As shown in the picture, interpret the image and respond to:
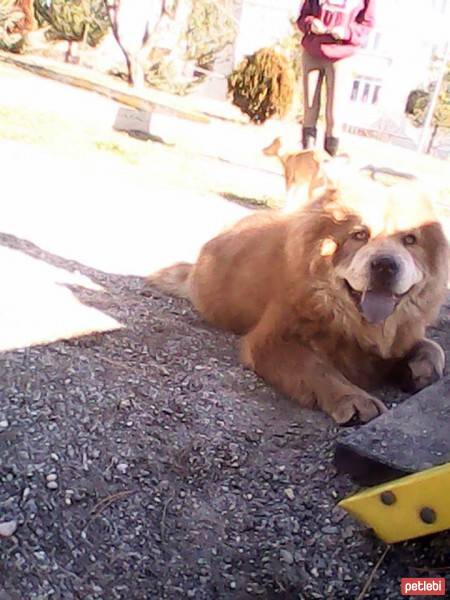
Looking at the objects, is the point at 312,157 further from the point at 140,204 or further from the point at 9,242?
the point at 9,242

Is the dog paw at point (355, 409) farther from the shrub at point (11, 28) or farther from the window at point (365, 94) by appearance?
the window at point (365, 94)

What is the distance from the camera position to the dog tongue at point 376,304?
9.75 ft

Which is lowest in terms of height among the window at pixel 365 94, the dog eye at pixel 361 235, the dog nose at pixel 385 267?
the window at pixel 365 94

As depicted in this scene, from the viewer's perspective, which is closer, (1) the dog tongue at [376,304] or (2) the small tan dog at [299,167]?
(1) the dog tongue at [376,304]

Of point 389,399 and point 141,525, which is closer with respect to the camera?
point 141,525

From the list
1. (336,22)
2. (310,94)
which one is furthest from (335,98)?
(336,22)

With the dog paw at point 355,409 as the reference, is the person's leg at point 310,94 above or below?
above

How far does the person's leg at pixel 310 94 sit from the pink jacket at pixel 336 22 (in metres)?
0.12

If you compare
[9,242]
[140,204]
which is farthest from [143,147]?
[9,242]

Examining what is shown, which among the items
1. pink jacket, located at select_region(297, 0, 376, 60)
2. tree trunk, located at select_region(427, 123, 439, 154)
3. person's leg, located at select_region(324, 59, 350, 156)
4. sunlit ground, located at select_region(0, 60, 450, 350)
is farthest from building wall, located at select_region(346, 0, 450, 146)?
pink jacket, located at select_region(297, 0, 376, 60)

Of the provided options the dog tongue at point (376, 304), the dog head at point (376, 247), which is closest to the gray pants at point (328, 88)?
the dog head at point (376, 247)

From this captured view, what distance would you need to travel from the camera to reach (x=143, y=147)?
31.9 ft

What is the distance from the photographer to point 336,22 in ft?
20.9

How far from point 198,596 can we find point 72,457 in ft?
1.97
